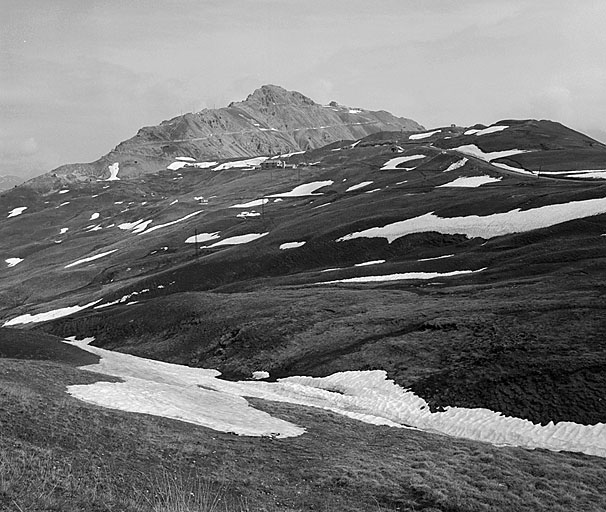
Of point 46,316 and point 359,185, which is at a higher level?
point 359,185

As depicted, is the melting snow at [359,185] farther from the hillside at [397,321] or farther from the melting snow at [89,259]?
the melting snow at [89,259]

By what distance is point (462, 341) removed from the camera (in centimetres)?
4484

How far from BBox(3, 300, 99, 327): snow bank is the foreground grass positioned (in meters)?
75.7

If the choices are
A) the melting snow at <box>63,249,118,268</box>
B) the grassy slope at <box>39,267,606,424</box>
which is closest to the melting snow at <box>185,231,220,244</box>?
the melting snow at <box>63,249,118,268</box>

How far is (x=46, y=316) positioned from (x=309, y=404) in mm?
77025

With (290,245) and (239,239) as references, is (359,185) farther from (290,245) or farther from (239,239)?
(290,245)

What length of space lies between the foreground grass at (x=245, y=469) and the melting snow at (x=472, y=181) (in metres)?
102

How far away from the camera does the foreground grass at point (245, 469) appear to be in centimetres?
1716

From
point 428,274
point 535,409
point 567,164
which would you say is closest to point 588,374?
→ point 535,409

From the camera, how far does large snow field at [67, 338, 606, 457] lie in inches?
1190

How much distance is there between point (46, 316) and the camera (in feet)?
335

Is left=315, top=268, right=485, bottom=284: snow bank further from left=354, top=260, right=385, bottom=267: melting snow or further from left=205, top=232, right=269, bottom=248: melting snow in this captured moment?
left=205, top=232, right=269, bottom=248: melting snow

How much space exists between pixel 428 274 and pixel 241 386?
33.6m

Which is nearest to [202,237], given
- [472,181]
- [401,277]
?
[472,181]
